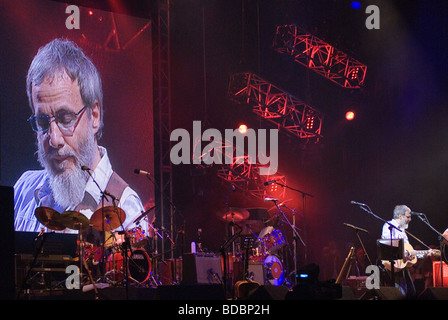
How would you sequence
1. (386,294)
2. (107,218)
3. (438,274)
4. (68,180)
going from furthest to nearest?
1. (68,180)
2. (438,274)
3. (107,218)
4. (386,294)

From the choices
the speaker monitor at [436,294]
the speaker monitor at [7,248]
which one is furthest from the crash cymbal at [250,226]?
the speaker monitor at [7,248]

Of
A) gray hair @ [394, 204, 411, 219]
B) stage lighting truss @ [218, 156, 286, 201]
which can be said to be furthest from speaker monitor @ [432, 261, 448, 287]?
stage lighting truss @ [218, 156, 286, 201]

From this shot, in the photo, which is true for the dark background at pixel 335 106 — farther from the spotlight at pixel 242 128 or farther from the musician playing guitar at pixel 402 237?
the musician playing guitar at pixel 402 237

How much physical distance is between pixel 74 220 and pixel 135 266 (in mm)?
2038

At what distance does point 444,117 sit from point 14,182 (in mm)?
8261

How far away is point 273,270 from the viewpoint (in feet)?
34.9

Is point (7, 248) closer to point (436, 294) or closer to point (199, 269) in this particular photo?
point (199, 269)

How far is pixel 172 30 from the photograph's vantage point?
12219mm

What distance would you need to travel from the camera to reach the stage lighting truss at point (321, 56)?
11789 millimetres

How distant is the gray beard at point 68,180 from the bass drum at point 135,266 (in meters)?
1.29

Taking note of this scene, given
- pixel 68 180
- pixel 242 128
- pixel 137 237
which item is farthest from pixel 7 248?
pixel 242 128
